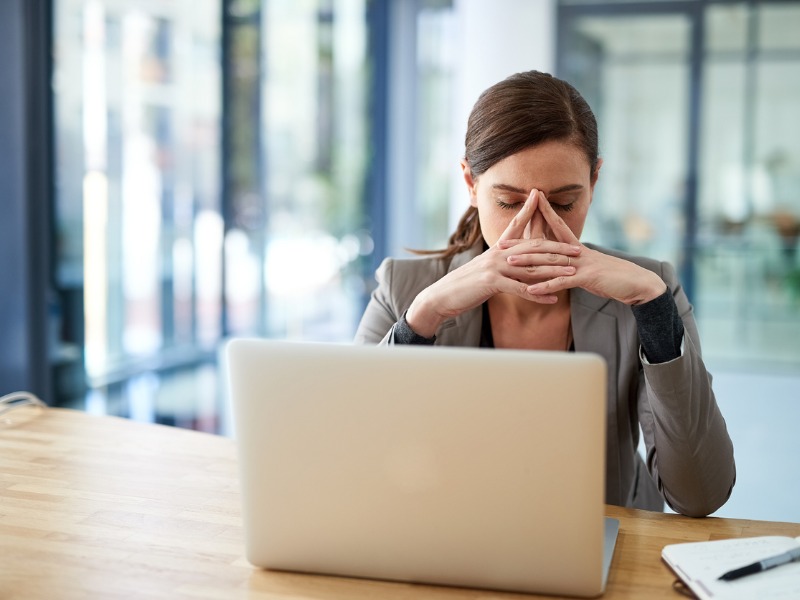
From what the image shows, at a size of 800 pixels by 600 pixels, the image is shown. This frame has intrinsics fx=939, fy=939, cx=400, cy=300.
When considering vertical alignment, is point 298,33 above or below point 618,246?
above

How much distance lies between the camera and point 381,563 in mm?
1202

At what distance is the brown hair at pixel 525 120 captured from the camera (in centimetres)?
174

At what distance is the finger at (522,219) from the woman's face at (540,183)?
0.03 meters

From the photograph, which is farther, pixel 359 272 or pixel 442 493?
pixel 359 272

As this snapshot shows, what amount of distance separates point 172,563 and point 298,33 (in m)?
4.71

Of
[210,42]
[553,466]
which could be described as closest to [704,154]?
[210,42]

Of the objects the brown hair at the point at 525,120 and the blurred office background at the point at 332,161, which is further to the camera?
the blurred office background at the point at 332,161

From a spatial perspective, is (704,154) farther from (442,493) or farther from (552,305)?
(442,493)

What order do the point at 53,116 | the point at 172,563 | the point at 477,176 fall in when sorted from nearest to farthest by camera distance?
the point at 172,563 → the point at 477,176 → the point at 53,116

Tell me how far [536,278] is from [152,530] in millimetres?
761

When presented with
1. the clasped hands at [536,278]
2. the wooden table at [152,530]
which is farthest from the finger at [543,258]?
the wooden table at [152,530]

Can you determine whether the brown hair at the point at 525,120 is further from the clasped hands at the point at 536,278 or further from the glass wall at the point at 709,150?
the glass wall at the point at 709,150

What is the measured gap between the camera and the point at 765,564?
3.96 feet

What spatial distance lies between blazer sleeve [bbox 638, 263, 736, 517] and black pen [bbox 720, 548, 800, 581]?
0.98 ft
